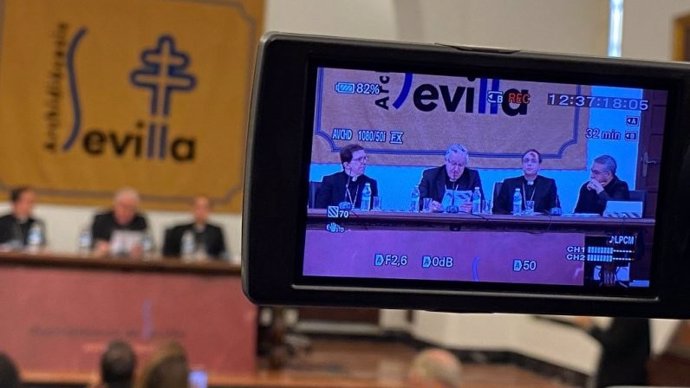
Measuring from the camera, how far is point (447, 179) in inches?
53.7

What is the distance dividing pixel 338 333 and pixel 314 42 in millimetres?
10456

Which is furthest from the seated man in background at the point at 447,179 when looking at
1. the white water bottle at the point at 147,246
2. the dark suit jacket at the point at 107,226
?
the dark suit jacket at the point at 107,226

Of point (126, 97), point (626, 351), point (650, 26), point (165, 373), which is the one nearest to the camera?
point (165, 373)

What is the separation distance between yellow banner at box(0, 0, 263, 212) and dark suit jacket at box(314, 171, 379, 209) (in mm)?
9289

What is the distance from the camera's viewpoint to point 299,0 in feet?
33.6

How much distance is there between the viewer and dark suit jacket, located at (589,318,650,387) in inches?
207

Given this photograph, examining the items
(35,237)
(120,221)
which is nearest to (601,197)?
(35,237)

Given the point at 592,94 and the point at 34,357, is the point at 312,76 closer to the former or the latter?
the point at 592,94

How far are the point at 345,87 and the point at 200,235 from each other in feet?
28.5

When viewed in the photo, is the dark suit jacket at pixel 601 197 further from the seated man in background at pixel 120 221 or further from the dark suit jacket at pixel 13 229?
the dark suit jacket at pixel 13 229

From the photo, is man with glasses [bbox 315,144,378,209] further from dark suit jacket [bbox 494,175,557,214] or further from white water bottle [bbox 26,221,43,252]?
white water bottle [bbox 26,221,43,252]

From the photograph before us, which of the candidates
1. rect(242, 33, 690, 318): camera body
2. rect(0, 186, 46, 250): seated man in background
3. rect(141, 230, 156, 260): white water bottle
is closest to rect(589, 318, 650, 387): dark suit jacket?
rect(141, 230, 156, 260): white water bottle

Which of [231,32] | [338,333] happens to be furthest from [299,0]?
[338,333]

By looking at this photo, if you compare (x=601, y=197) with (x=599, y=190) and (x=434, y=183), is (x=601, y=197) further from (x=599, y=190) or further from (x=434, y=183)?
(x=434, y=183)
